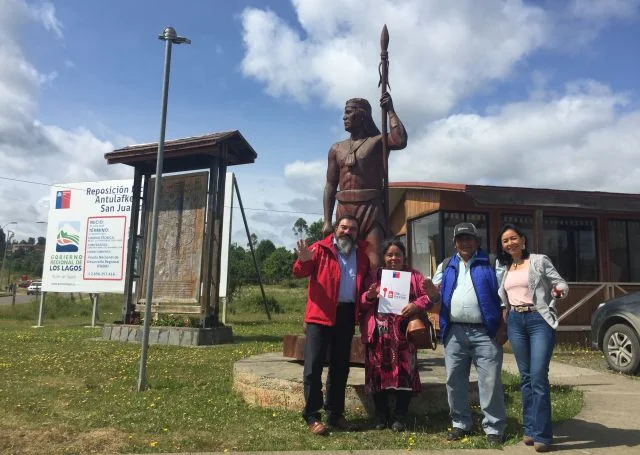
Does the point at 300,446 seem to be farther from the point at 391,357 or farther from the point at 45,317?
the point at 45,317

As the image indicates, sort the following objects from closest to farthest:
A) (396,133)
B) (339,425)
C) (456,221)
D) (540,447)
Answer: (540,447)
(339,425)
(396,133)
(456,221)

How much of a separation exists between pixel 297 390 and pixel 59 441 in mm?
1895

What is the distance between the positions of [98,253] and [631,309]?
11.7 meters

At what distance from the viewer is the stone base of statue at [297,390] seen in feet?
15.3

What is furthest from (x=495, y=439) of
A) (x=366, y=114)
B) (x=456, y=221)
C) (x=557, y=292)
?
(x=456, y=221)

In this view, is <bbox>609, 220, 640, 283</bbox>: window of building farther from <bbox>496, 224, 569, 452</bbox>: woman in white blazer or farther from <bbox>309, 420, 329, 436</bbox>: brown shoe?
<bbox>309, 420, 329, 436</bbox>: brown shoe

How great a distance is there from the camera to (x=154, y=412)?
4.82m

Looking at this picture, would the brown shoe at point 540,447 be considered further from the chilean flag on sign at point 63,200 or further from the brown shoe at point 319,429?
the chilean flag on sign at point 63,200

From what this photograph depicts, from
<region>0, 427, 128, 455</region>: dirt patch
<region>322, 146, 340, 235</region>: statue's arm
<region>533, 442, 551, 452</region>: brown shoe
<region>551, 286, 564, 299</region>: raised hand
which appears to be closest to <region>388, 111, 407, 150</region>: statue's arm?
<region>322, 146, 340, 235</region>: statue's arm

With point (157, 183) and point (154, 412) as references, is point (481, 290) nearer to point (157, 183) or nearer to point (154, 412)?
point (154, 412)

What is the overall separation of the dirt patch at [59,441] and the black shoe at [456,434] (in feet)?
7.68

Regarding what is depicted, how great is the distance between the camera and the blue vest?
393 cm

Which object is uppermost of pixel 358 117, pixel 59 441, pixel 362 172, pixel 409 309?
pixel 358 117

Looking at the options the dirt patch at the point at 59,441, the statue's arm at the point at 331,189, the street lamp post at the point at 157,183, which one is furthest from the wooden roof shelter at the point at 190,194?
the dirt patch at the point at 59,441
